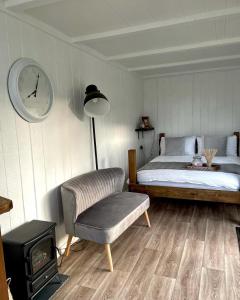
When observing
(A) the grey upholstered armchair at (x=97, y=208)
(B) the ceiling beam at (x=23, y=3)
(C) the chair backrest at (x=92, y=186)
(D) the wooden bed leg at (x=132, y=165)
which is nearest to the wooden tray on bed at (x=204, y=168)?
(D) the wooden bed leg at (x=132, y=165)

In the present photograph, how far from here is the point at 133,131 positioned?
4.59 meters

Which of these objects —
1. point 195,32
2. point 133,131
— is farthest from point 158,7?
point 133,131

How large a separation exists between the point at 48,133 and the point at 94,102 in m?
0.79

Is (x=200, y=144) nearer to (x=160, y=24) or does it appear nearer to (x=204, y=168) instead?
(x=204, y=168)

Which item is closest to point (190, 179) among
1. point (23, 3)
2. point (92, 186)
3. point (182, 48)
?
point (92, 186)

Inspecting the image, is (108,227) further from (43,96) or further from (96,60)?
(96,60)

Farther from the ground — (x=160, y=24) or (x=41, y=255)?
(x=160, y=24)

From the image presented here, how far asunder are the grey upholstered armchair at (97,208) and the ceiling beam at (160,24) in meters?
1.47

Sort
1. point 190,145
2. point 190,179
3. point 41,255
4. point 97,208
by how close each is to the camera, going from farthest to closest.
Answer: point 190,145, point 190,179, point 97,208, point 41,255

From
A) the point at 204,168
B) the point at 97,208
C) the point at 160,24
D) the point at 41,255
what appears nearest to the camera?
the point at 41,255

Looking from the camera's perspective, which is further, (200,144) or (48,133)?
(200,144)

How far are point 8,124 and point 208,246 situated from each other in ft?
7.36

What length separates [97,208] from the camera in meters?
2.53

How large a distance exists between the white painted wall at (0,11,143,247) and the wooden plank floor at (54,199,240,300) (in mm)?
560
